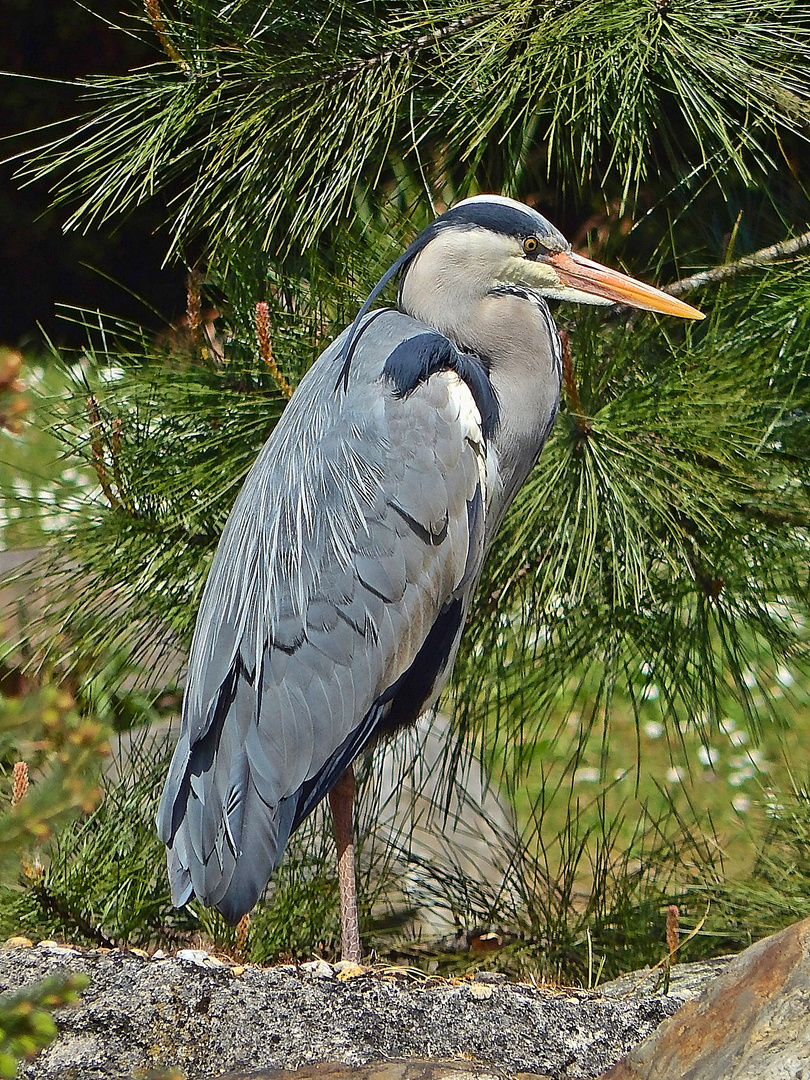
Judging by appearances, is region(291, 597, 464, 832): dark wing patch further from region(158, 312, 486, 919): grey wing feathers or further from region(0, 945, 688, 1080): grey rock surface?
region(0, 945, 688, 1080): grey rock surface

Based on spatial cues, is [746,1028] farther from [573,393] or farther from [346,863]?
[573,393]

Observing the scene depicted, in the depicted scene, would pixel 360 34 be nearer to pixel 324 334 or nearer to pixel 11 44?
pixel 324 334

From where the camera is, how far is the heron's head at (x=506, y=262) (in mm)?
1132

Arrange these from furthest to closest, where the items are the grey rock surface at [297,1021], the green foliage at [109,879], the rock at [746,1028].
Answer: the green foliage at [109,879] → the grey rock surface at [297,1021] → the rock at [746,1028]

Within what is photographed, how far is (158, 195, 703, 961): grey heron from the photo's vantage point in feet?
3.75

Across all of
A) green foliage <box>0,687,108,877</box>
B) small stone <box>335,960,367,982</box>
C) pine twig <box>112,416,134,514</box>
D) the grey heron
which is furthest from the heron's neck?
green foliage <box>0,687,108,877</box>

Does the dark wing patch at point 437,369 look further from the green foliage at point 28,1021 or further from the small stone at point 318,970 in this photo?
the green foliage at point 28,1021

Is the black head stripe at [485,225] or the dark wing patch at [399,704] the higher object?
the black head stripe at [485,225]

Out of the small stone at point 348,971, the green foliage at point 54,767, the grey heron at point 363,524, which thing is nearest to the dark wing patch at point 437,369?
the grey heron at point 363,524

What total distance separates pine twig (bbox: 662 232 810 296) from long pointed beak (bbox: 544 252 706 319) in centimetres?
13

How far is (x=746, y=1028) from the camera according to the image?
704mm

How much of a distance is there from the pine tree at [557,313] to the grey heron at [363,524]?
0.08 meters

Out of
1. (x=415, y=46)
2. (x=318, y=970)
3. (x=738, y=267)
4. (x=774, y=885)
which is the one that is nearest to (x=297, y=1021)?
(x=318, y=970)

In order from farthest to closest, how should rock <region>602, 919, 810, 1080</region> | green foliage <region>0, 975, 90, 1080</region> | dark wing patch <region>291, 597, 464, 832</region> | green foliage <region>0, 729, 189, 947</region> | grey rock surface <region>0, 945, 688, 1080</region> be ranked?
green foliage <region>0, 729, 189, 947</region> → dark wing patch <region>291, 597, 464, 832</region> → grey rock surface <region>0, 945, 688, 1080</region> → rock <region>602, 919, 810, 1080</region> → green foliage <region>0, 975, 90, 1080</region>
